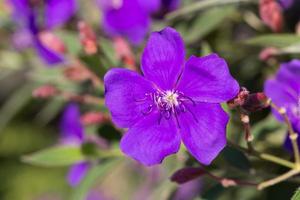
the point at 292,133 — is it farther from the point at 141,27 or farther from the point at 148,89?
the point at 141,27

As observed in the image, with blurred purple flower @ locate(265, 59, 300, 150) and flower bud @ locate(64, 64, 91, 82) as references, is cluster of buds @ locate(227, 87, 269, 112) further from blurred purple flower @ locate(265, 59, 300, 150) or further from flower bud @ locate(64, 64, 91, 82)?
flower bud @ locate(64, 64, 91, 82)

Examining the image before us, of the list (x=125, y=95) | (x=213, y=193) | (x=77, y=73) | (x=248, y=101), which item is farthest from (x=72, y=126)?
(x=248, y=101)

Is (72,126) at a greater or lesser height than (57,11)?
lesser

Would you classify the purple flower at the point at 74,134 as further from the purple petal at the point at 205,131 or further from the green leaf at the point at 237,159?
the purple petal at the point at 205,131

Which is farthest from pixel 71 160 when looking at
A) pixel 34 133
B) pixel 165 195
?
pixel 34 133

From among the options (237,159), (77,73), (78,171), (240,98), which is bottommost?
(78,171)

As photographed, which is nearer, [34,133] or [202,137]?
[202,137]

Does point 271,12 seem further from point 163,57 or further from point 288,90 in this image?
point 163,57
